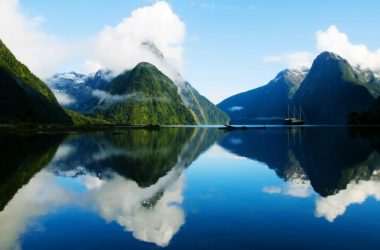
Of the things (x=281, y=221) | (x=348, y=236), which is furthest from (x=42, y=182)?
(x=348, y=236)

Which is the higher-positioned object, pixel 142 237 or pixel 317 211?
pixel 317 211

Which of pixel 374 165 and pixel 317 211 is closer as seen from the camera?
pixel 317 211

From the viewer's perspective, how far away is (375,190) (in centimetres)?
3819

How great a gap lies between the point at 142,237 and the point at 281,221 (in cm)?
1032

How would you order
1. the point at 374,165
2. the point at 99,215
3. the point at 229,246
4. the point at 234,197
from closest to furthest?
the point at 229,246
the point at 99,215
the point at 234,197
the point at 374,165

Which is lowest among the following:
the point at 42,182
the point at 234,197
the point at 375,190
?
Result: the point at 42,182

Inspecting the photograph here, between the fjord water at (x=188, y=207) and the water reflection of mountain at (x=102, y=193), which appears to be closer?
the fjord water at (x=188, y=207)

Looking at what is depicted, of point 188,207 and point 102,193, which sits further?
point 102,193

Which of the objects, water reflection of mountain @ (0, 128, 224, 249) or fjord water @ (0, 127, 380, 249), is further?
water reflection of mountain @ (0, 128, 224, 249)

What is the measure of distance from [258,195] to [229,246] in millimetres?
16271

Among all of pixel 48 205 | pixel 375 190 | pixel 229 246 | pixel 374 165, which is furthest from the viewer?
pixel 374 165

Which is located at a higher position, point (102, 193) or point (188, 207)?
point (188, 207)

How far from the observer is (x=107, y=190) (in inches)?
1507

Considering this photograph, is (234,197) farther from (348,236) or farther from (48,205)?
(48,205)
